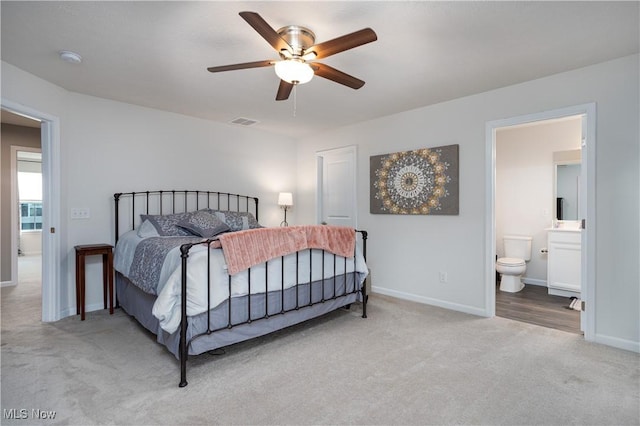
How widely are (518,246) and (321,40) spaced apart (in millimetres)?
4256

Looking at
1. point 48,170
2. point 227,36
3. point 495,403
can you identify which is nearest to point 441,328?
point 495,403

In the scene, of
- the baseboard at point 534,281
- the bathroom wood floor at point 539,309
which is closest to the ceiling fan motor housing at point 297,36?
the bathroom wood floor at point 539,309

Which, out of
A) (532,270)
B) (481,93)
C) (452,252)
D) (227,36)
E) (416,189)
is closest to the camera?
(227,36)

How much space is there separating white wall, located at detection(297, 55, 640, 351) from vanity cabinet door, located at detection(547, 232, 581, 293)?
1.60 metres

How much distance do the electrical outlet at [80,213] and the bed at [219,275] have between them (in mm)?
282

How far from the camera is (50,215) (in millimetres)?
3242

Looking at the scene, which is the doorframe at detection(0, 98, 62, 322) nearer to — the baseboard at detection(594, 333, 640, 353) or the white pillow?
the white pillow

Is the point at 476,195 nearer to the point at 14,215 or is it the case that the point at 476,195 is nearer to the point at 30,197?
the point at 14,215

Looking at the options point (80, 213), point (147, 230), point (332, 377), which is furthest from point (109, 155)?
point (332, 377)

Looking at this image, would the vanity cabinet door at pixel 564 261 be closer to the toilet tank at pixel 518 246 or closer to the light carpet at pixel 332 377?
the toilet tank at pixel 518 246

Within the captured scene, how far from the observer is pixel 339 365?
2359mm

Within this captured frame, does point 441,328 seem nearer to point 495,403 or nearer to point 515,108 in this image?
point 495,403

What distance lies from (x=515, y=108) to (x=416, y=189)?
130cm

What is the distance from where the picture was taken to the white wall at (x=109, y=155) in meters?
3.34
